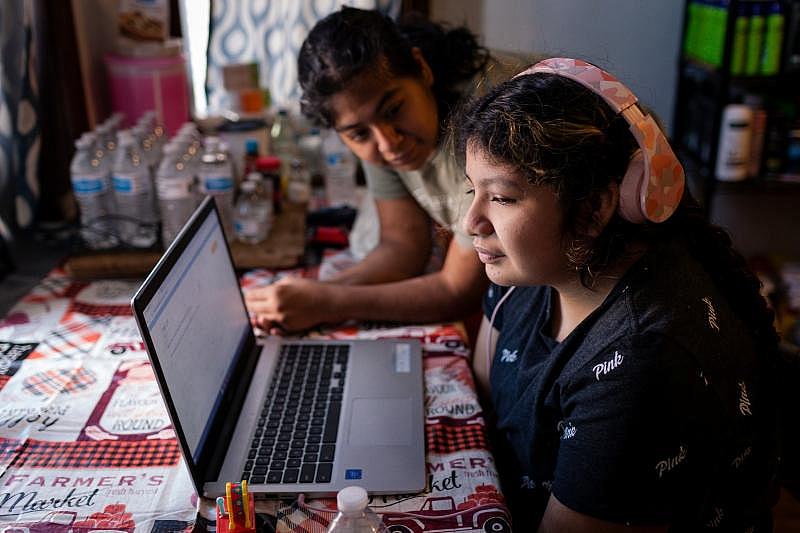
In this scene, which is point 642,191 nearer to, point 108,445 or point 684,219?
point 684,219

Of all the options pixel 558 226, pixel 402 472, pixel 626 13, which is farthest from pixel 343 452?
pixel 626 13

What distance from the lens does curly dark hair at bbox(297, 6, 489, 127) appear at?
1.29 meters

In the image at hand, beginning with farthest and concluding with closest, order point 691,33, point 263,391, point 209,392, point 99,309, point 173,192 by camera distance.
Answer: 1. point 691,33
2. point 173,192
3. point 99,309
4. point 263,391
5. point 209,392

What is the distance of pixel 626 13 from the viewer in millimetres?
1219

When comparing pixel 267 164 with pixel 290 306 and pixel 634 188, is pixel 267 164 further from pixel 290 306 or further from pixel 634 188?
pixel 634 188

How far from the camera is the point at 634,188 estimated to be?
0.81 m

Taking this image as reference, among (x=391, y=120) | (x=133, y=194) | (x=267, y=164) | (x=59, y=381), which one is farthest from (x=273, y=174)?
(x=59, y=381)

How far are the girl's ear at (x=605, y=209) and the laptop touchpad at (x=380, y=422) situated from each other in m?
0.39

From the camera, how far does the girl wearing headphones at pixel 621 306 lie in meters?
0.80

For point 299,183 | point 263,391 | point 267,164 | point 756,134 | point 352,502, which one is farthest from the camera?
point 756,134

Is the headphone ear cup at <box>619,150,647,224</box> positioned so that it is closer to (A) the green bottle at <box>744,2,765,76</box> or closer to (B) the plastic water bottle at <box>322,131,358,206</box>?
(B) the plastic water bottle at <box>322,131,358,206</box>

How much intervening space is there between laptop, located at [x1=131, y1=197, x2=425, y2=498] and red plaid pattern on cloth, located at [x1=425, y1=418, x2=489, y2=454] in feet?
0.07

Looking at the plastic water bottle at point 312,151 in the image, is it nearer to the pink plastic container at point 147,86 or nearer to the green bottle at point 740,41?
the pink plastic container at point 147,86

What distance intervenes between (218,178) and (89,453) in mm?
805
